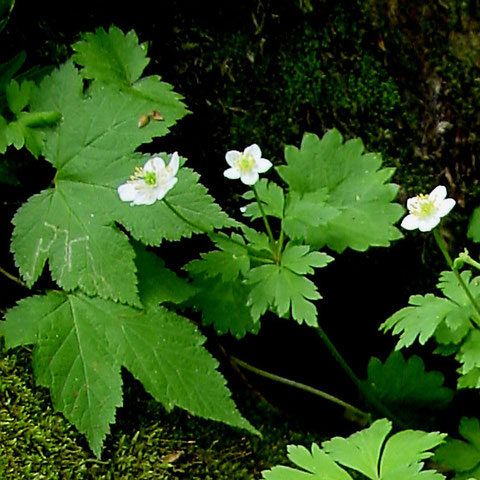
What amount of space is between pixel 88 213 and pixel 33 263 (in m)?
0.20

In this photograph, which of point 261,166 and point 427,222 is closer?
point 427,222

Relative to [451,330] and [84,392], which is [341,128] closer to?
[451,330]

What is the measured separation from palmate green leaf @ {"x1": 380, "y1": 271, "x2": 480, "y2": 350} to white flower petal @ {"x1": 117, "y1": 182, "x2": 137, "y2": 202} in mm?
794

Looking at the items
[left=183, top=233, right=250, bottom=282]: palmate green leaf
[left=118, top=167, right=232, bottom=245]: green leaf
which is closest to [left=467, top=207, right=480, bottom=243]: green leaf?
[left=183, top=233, right=250, bottom=282]: palmate green leaf

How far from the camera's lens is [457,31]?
2594mm

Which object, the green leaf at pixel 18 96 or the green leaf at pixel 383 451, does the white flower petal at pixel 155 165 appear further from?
the green leaf at pixel 383 451

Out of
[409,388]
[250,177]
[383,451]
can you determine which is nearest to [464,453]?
[409,388]

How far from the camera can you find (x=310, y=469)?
1859mm

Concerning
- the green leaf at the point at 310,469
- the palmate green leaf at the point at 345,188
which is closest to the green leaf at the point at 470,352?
the palmate green leaf at the point at 345,188

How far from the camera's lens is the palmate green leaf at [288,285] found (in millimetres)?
1962

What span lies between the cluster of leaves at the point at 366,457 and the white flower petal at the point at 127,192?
2.46 ft

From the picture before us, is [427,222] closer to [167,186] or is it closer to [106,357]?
[167,186]

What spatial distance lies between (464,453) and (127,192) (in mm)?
1264

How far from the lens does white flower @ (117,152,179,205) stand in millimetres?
1843
